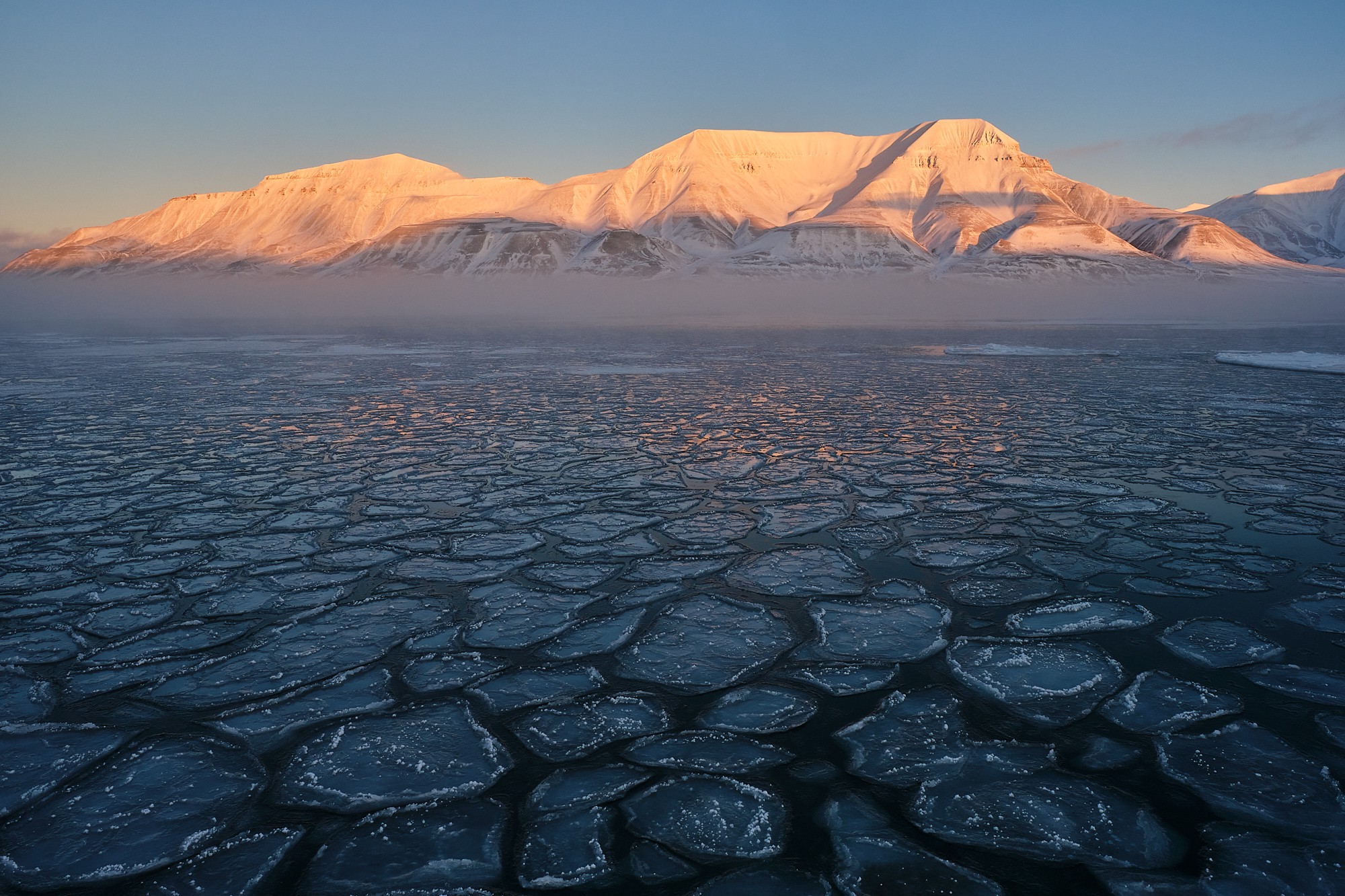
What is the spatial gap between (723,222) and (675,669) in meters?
158

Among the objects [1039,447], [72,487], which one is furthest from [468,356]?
[1039,447]

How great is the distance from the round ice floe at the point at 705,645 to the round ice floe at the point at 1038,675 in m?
0.98

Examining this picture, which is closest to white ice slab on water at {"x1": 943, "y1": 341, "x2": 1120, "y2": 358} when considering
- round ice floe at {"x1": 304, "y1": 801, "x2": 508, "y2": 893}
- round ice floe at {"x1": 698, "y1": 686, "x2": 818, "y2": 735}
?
round ice floe at {"x1": 698, "y1": 686, "x2": 818, "y2": 735}

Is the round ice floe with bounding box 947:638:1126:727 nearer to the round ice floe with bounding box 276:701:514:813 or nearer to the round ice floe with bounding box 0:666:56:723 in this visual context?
the round ice floe with bounding box 276:701:514:813

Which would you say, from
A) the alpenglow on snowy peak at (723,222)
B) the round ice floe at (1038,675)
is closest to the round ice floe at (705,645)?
the round ice floe at (1038,675)

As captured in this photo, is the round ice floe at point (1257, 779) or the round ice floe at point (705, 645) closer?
the round ice floe at point (1257, 779)

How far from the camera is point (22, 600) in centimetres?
490

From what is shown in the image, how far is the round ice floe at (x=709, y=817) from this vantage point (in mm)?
2697

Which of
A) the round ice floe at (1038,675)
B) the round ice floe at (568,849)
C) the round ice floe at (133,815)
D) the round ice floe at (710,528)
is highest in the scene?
the round ice floe at (710,528)

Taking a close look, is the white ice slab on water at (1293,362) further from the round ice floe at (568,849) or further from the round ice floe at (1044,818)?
the round ice floe at (568,849)

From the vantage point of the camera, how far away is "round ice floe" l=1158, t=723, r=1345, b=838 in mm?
2844

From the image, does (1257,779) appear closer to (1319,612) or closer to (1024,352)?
(1319,612)

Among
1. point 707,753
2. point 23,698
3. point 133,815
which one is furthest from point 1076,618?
point 23,698

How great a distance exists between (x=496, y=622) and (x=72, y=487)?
585 centimetres
